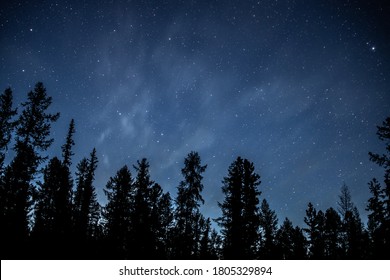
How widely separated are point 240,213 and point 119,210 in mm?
13509

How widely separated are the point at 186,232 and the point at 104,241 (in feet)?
28.4

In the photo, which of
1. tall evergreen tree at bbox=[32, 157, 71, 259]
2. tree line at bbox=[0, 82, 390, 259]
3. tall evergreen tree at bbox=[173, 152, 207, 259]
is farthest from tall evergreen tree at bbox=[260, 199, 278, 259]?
tall evergreen tree at bbox=[32, 157, 71, 259]

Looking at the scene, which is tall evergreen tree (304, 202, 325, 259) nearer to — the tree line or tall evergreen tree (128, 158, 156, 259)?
the tree line

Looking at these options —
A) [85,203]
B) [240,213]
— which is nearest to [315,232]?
[240,213]

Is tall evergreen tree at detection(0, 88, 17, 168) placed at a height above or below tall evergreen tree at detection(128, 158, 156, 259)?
above

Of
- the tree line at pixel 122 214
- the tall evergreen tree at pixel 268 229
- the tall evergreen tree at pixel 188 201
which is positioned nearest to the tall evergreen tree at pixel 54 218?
the tree line at pixel 122 214

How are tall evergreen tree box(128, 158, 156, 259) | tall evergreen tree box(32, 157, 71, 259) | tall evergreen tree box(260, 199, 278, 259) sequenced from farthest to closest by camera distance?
tall evergreen tree box(260, 199, 278, 259) < tall evergreen tree box(128, 158, 156, 259) < tall evergreen tree box(32, 157, 71, 259)

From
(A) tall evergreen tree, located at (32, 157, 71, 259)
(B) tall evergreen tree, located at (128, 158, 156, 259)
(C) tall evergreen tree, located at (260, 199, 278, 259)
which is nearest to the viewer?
(A) tall evergreen tree, located at (32, 157, 71, 259)

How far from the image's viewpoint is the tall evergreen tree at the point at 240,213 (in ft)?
76.2

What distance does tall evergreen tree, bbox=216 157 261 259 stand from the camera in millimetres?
23219

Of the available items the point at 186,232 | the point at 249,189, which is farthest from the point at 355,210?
the point at 186,232

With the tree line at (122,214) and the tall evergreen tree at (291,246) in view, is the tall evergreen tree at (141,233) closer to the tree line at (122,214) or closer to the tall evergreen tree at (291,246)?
the tree line at (122,214)

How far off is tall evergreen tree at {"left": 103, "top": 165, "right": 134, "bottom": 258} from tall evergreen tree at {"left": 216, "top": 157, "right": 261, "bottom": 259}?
10.1 m
